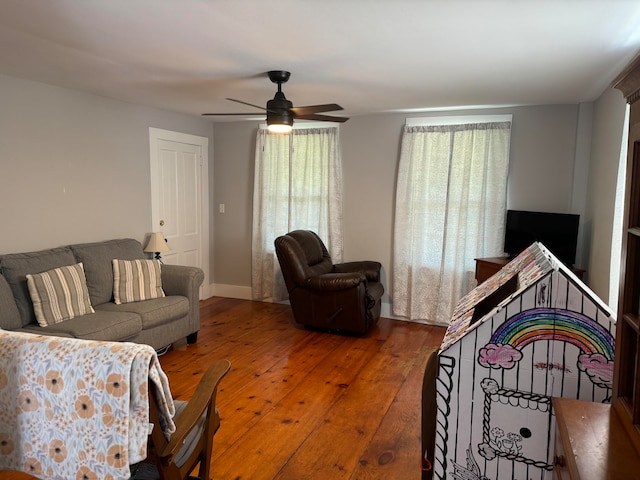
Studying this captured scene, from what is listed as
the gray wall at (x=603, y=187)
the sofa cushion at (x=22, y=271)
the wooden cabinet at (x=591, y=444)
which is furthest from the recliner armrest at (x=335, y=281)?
the wooden cabinet at (x=591, y=444)

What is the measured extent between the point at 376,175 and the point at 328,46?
2620 mm

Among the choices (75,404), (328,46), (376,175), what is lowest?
(75,404)

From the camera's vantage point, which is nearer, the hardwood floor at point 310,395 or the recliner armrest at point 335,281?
the hardwood floor at point 310,395

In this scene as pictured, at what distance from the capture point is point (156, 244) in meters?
4.70

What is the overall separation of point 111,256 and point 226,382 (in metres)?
1.64

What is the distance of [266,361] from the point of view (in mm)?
3889

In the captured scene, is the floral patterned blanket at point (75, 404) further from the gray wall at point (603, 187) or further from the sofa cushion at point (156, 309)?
the gray wall at point (603, 187)

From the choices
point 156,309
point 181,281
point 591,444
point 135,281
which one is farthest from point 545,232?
point 135,281

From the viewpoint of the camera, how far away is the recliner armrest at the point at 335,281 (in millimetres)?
4383

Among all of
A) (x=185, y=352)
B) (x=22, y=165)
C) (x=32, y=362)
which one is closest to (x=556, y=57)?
(x=32, y=362)

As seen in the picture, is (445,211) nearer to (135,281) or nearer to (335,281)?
(335,281)

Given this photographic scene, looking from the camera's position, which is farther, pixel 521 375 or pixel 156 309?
pixel 156 309

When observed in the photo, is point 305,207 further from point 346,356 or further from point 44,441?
point 44,441

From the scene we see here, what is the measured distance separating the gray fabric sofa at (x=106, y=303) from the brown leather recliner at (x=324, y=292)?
3.14 ft
